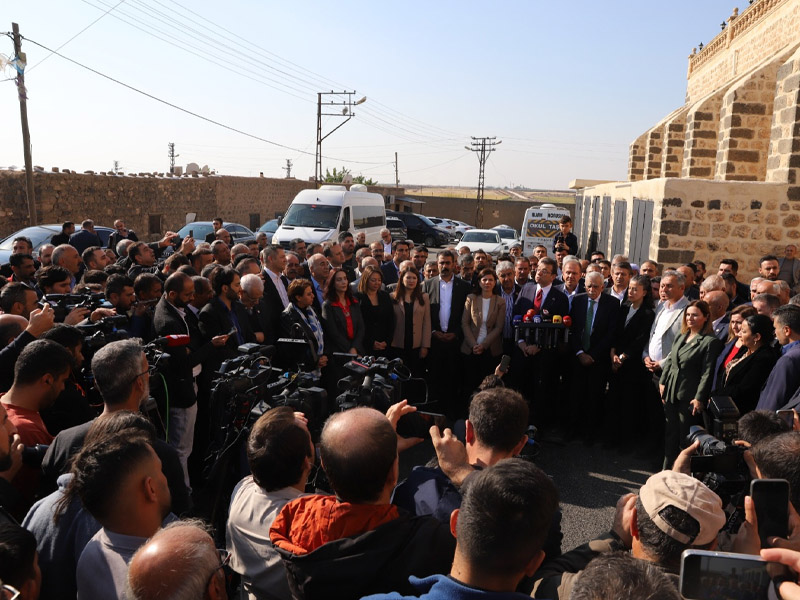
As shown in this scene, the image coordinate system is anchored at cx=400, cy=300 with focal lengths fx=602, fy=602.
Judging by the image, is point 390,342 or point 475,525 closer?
point 475,525

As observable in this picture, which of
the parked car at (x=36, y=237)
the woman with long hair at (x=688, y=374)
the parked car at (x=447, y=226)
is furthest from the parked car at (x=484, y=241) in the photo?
the woman with long hair at (x=688, y=374)

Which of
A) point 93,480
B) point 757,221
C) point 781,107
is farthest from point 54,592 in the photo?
point 781,107

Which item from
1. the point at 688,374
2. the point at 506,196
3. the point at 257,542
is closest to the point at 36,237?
the point at 257,542

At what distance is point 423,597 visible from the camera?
1641 millimetres

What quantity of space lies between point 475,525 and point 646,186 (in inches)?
375

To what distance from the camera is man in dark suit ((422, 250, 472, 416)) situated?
6.82m

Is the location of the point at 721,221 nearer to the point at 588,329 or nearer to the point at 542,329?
the point at 588,329

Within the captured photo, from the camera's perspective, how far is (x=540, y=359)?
6289 millimetres

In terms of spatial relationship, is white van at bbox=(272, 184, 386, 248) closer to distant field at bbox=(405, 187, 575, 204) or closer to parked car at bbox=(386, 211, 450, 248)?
parked car at bbox=(386, 211, 450, 248)

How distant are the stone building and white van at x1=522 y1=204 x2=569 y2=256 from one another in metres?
4.02

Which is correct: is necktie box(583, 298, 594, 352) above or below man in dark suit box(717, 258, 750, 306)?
below

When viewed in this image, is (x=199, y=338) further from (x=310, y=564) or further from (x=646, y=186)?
(x=646, y=186)

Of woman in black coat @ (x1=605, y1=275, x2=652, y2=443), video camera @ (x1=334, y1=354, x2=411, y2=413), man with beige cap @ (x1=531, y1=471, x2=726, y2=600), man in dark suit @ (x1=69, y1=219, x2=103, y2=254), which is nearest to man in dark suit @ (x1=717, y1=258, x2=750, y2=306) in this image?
woman in black coat @ (x1=605, y1=275, x2=652, y2=443)

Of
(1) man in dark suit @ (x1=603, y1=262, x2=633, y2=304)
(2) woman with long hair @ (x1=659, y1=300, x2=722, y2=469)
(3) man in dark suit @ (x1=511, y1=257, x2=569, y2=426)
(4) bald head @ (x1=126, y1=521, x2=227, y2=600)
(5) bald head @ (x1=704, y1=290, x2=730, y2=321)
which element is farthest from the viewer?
(1) man in dark suit @ (x1=603, y1=262, x2=633, y2=304)
